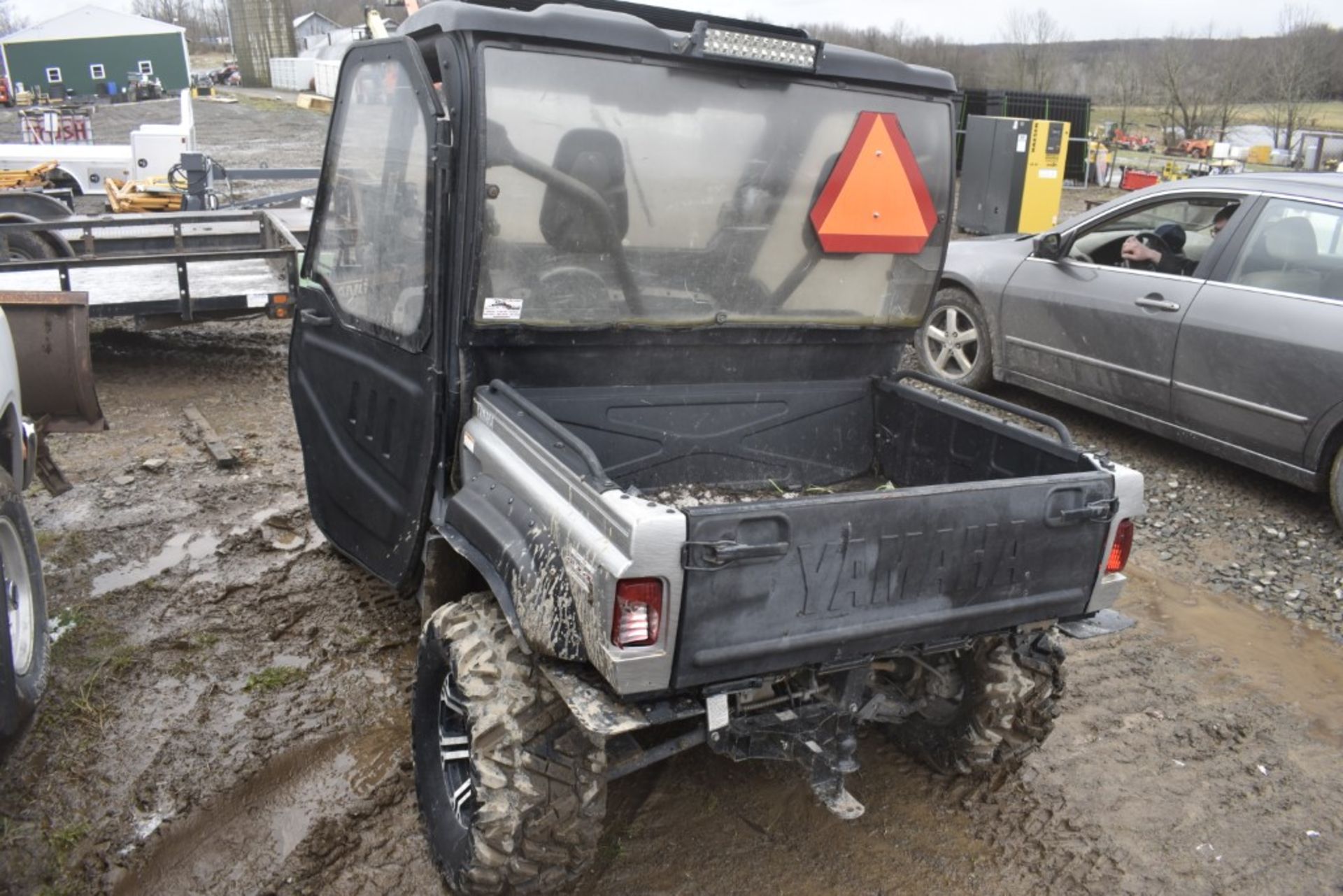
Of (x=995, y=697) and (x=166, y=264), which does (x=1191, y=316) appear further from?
(x=166, y=264)

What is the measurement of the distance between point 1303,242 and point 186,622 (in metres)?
5.85

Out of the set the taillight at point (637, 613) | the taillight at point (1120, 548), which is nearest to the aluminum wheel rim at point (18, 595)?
the taillight at point (637, 613)

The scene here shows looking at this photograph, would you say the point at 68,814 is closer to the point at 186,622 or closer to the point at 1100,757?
the point at 186,622

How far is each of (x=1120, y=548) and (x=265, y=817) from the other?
2695 millimetres

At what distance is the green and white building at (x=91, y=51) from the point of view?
39.3 meters

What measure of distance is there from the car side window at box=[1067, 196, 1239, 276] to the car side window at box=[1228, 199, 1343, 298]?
0.83 feet

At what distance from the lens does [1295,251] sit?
5.50 meters

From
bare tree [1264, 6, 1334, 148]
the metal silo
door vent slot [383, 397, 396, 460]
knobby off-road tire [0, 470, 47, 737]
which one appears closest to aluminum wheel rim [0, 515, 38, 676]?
knobby off-road tire [0, 470, 47, 737]

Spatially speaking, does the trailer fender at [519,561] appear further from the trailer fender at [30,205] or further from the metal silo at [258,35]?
the metal silo at [258,35]

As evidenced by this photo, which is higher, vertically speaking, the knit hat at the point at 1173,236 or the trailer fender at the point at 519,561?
the knit hat at the point at 1173,236

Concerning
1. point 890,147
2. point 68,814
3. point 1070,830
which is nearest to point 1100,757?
point 1070,830

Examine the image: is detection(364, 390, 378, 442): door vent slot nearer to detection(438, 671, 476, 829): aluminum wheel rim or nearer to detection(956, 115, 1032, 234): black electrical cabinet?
detection(438, 671, 476, 829): aluminum wheel rim

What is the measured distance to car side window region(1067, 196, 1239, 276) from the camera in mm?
6102

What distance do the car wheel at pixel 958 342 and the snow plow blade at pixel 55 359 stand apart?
5.15 meters
